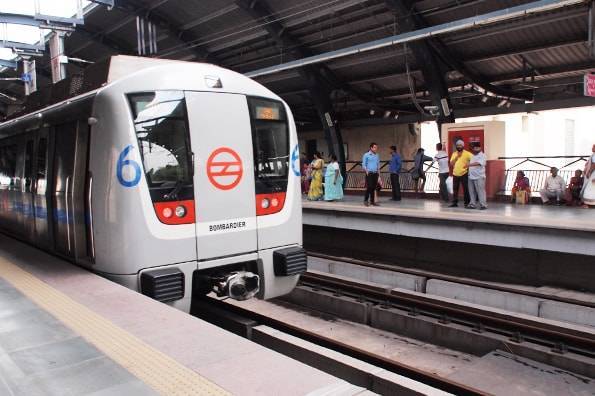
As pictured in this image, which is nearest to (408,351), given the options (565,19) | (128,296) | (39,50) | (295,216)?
(295,216)

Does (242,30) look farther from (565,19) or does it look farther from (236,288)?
(236,288)

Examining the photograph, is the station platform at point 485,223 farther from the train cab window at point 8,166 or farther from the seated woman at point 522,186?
the train cab window at point 8,166

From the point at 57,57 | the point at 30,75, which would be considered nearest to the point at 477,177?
the point at 57,57

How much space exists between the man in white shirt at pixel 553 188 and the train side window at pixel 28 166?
35.1 ft

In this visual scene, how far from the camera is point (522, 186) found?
41.1 feet

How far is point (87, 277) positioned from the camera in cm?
507

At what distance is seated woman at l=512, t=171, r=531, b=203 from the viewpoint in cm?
1236

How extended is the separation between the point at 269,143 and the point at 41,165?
2905mm

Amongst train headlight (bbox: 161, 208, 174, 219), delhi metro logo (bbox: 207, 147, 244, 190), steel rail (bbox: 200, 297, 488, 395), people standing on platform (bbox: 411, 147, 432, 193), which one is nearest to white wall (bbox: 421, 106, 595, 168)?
people standing on platform (bbox: 411, 147, 432, 193)

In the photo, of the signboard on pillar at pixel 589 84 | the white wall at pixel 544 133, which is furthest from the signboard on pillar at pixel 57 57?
the white wall at pixel 544 133

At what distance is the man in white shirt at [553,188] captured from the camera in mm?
11828

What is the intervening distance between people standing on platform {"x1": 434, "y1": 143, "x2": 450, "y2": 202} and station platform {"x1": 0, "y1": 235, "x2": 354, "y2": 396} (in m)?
9.07

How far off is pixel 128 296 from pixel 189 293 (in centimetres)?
77

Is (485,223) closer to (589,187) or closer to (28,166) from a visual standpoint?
(589,187)
